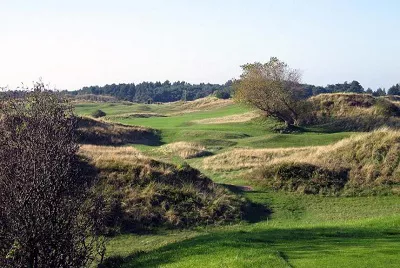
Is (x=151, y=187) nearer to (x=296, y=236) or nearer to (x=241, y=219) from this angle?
(x=241, y=219)

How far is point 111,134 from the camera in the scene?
52125mm

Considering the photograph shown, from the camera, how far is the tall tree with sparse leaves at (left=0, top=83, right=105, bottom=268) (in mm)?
11250

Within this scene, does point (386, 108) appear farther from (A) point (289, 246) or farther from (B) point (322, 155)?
→ (A) point (289, 246)

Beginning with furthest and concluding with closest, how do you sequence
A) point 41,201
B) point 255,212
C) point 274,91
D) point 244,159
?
point 274,91 < point 244,159 < point 255,212 < point 41,201

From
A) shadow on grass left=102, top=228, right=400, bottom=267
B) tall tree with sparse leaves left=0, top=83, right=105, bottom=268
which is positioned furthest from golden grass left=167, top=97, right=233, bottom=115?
tall tree with sparse leaves left=0, top=83, right=105, bottom=268

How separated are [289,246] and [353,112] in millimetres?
50348

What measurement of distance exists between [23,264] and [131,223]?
1306 cm

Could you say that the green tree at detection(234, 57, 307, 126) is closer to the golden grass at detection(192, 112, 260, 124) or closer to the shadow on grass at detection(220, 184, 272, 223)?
the golden grass at detection(192, 112, 260, 124)

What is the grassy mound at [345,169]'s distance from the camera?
1202 inches

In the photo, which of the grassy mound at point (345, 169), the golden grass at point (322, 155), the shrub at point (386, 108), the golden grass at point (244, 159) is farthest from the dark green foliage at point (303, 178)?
the shrub at point (386, 108)

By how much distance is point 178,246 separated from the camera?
1925cm

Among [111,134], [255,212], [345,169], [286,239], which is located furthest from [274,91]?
[286,239]

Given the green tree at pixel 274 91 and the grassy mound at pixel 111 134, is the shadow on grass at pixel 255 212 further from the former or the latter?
the green tree at pixel 274 91

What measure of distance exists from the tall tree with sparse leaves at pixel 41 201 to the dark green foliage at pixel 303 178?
64.5 ft
